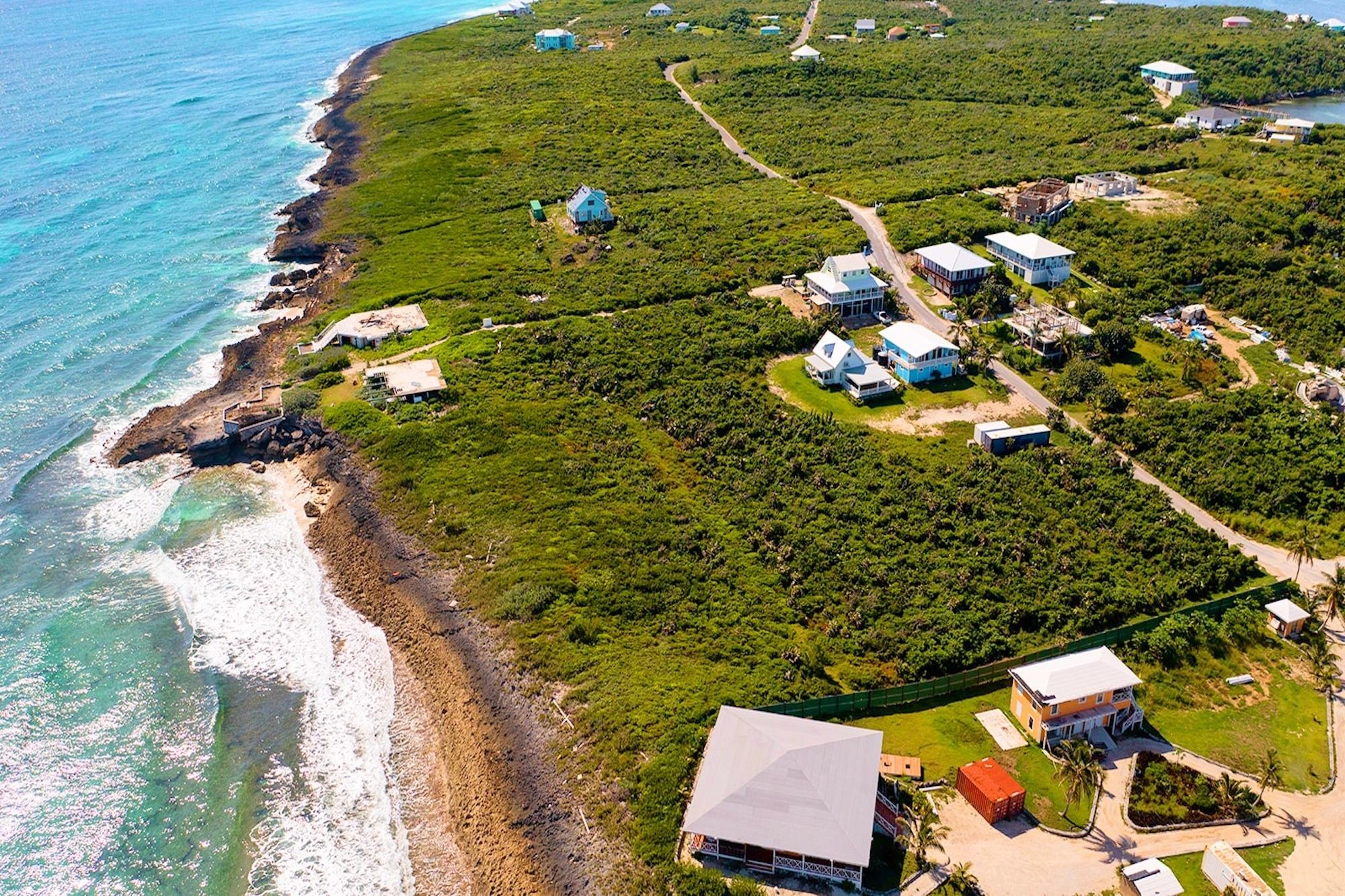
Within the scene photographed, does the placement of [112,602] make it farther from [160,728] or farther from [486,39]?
[486,39]

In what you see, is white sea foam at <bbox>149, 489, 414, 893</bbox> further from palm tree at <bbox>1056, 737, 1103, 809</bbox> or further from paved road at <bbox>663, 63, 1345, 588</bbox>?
paved road at <bbox>663, 63, 1345, 588</bbox>

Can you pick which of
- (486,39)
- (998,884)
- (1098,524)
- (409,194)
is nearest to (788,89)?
(409,194)

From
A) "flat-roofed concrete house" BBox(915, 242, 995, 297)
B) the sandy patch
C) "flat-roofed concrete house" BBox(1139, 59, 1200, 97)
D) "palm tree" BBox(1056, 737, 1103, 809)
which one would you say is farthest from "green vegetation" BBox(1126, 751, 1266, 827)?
"flat-roofed concrete house" BBox(1139, 59, 1200, 97)

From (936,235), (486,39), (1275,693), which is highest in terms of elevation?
(486,39)

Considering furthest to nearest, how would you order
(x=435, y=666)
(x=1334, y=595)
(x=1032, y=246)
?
(x=1032, y=246) < (x=435, y=666) < (x=1334, y=595)

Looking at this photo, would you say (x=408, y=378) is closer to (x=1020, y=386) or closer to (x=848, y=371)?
(x=848, y=371)

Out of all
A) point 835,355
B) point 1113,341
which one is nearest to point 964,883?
point 835,355
